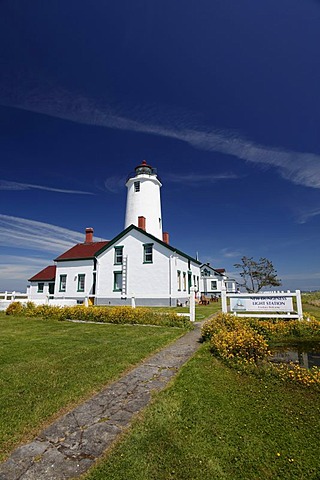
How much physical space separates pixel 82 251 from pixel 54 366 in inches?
842

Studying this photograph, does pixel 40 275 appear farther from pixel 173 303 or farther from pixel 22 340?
pixel 22 340

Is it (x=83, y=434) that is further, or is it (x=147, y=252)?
(x=147, y=252)

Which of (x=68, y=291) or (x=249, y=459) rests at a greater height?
(x=68, y=291)

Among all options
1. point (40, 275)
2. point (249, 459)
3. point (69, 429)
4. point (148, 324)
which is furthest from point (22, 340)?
point (40, 275)

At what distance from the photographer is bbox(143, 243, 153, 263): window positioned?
2184 centimetres

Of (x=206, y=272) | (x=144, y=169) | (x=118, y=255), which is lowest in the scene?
(x=118, y=255)

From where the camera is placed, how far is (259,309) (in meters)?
10.1

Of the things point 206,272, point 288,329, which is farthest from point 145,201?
point 206,272

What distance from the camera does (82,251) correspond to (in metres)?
26.4

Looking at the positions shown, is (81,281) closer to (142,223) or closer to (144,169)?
(142,223)

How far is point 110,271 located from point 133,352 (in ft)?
54.0

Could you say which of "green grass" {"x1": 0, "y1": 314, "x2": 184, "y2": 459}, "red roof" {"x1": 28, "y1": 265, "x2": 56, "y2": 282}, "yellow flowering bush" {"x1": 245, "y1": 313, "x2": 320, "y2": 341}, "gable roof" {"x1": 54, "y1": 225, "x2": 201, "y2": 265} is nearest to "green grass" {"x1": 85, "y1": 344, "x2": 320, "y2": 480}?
"green grass" {"x1": 0, "y1": 314, "x2": 184, "y2": 459}

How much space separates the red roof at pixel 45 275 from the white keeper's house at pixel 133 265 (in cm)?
13

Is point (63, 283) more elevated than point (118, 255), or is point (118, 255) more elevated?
point (118, 255)
